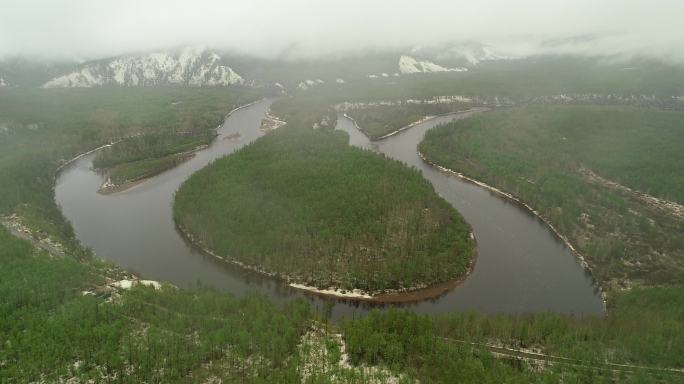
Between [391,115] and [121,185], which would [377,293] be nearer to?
[121,185]

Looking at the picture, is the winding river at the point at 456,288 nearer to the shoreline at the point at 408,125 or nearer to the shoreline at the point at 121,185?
the shoreline at the point at 121,185

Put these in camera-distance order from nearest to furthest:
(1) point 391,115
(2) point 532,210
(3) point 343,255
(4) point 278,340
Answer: (4) point 278,340 < (3) point 343,255 < (2) point 532,210 < (1) point 391,115

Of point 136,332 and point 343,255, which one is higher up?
point 343,255

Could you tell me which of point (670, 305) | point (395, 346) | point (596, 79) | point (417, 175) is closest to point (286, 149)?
point (417, 175)

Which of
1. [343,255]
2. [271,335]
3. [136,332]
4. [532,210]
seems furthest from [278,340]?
[532,210]

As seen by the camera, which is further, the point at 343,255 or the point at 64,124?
the point at 64,124

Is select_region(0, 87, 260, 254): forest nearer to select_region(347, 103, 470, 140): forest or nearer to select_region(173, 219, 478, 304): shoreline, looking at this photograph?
select_region(173, 219, 478, 304): shoreline

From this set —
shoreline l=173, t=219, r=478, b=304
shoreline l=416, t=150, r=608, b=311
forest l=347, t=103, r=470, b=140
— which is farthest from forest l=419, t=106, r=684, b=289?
shoreline l=173, t=219, r=478, b=304

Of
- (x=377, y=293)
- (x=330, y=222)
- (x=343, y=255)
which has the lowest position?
(x=377, y=293)
